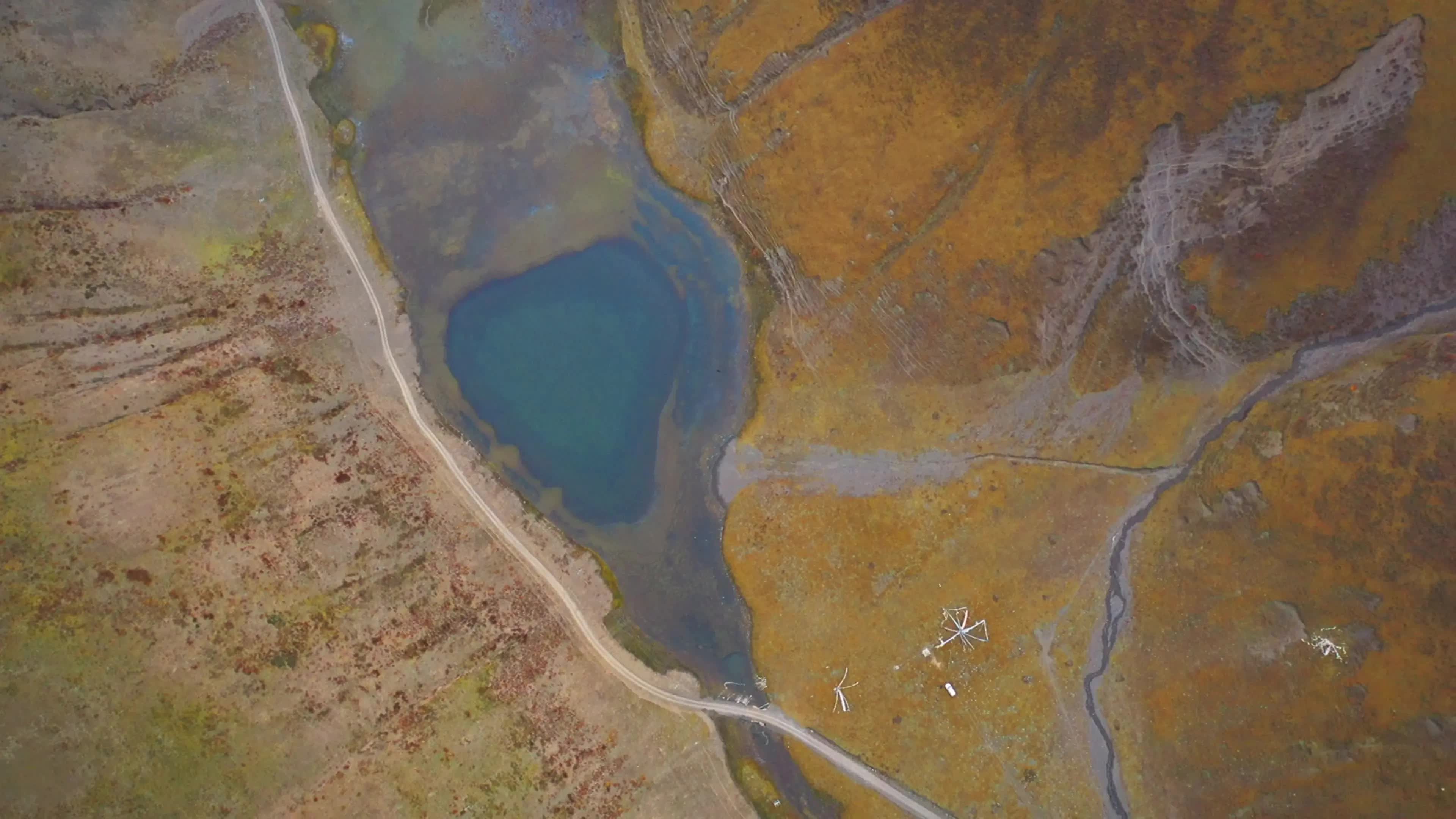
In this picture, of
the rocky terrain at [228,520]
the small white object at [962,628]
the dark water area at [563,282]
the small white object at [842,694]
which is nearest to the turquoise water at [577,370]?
the dark water area at [563,282]

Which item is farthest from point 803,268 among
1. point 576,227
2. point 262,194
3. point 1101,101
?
point 262,194

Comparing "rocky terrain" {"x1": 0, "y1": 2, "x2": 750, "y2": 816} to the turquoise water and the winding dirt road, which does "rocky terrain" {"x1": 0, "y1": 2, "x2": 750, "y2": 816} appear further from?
the turquoise water

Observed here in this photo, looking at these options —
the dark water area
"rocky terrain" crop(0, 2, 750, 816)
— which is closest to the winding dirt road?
"rocky terrain" crop(0, 2, 750, 816)

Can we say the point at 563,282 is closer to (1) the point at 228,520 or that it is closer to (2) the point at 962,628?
(1) the point at 228,520

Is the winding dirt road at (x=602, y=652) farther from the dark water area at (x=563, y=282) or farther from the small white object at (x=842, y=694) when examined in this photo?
the small white object at (x=842, y=694)

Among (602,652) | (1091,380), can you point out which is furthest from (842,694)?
(1091,380)
